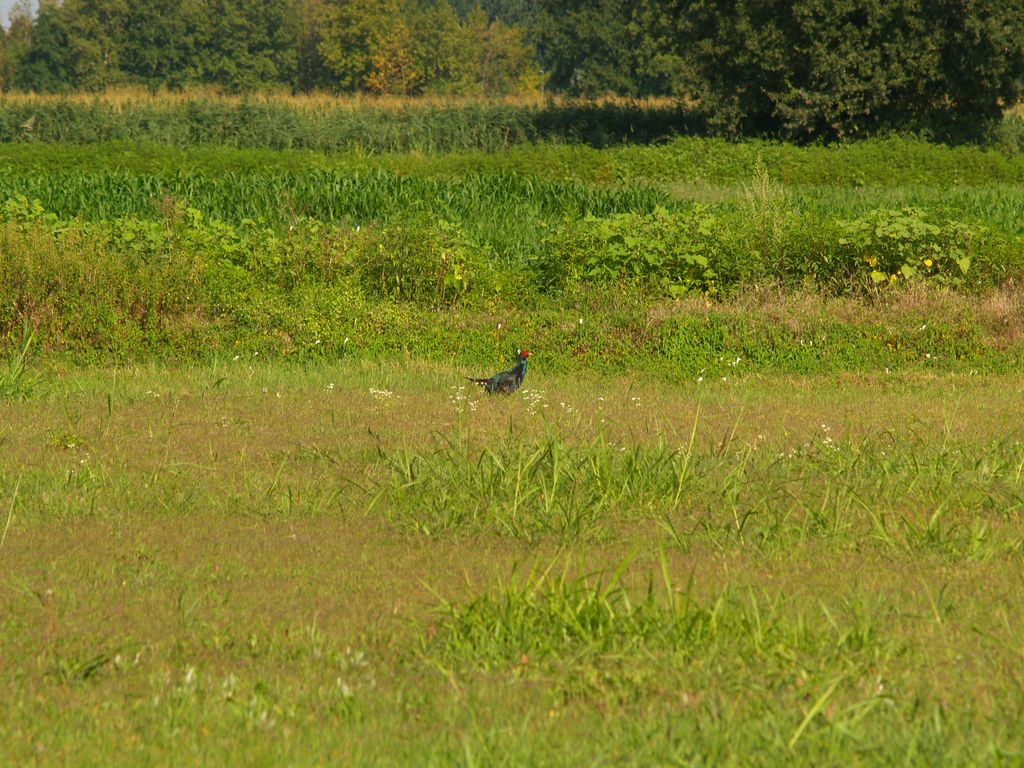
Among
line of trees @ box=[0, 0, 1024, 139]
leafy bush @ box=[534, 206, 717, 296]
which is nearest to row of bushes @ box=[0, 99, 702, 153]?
line of trees @ box=[0, 0, 1024, 139]

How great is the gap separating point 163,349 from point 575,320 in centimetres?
381

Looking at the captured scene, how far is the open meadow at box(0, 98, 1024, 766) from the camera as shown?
4164 mm

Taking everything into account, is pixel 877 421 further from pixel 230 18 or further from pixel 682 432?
pixel 230 18

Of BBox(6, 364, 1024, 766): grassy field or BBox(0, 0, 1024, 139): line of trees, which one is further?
BBox(0, 0, 1024, 139): line of trees

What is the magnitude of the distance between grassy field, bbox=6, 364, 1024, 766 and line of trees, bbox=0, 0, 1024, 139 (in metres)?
19.8

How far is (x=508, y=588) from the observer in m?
4.89

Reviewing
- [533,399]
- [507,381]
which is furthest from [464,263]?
[533,399]

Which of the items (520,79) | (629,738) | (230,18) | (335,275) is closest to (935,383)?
(335,275)

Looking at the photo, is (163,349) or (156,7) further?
(156,7)

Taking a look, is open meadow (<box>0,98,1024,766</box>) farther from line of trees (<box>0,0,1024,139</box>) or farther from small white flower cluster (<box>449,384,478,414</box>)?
line of trees (<box>0,0,1024,139</box>)

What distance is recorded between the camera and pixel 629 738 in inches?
154

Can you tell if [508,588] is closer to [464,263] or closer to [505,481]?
[505,481]

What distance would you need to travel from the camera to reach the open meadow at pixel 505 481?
13.7 feet

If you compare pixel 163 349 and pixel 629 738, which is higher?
pixel 629 738
